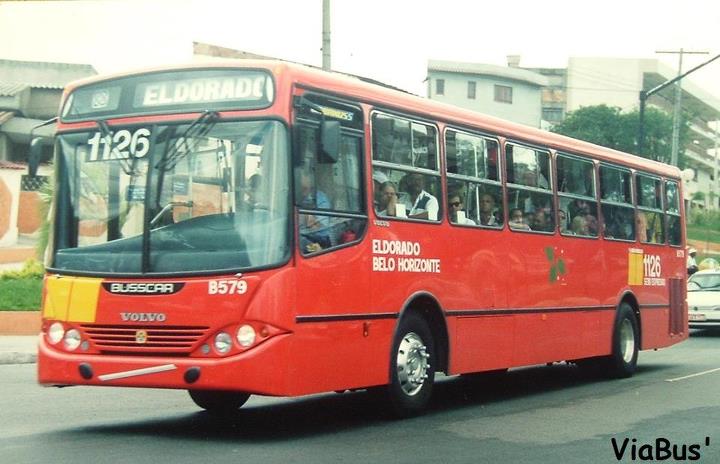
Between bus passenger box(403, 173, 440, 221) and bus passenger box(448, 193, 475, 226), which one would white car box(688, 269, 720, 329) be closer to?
bus passenger box(448, 193, 475, 226)

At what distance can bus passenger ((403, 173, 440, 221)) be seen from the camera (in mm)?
10805

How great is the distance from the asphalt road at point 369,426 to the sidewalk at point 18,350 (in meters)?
3.02

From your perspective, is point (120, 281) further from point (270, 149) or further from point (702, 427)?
point (702, 427)

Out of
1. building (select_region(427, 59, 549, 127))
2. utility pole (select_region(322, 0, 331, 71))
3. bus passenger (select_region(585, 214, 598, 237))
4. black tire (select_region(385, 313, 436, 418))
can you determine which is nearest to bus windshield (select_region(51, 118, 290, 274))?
black tire (select_region(385, 313, 436, 418))

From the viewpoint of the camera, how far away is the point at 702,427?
10.4 meters

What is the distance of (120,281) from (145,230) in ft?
1.44

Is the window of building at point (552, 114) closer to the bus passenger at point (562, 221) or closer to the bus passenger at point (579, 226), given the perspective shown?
the bus passenger at point (579, 226)

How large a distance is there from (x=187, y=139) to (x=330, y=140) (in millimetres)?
1108

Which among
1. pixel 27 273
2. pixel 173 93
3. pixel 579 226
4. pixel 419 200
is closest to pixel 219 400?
pixel 419 200

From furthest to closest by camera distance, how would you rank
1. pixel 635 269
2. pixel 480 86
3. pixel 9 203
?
pixel 480 86 → pixel 9 203 → pixel 635 269

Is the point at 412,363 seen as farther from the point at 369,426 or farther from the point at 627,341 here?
the point at 627,341

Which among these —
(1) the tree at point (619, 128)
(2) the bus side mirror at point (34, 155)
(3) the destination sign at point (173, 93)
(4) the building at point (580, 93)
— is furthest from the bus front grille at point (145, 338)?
(1) the tree at point (619, 128)

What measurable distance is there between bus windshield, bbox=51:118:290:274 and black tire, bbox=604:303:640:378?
762 cm

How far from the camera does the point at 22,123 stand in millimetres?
40688
